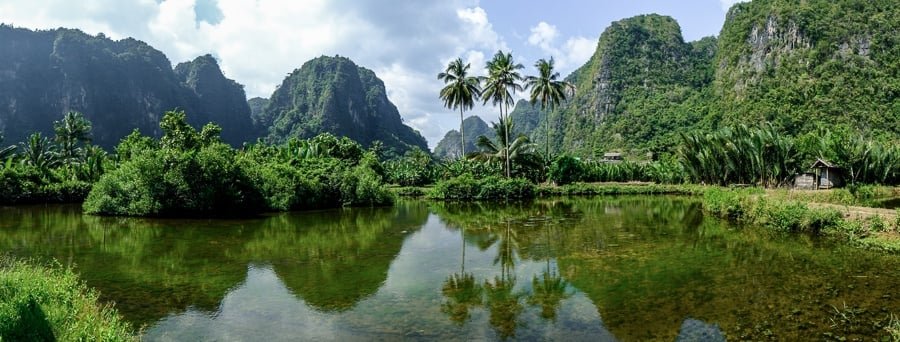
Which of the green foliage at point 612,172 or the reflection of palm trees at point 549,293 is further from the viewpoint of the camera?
the green foliage at point 612,172

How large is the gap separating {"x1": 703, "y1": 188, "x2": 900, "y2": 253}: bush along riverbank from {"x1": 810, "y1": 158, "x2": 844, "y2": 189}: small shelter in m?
17.2

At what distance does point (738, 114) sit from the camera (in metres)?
88.1

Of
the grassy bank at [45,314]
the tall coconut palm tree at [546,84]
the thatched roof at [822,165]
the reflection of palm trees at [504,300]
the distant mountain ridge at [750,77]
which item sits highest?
the distant mountain ridge at [750,77]

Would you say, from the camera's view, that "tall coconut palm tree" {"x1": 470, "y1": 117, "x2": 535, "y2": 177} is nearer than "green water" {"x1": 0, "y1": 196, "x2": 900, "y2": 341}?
No

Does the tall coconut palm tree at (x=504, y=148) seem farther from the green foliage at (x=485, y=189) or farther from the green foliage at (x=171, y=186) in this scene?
the green foliage at (x=171, y=186)

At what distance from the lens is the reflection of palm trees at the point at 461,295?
961cm

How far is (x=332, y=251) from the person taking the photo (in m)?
16.5

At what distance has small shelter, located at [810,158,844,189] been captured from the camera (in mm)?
36875

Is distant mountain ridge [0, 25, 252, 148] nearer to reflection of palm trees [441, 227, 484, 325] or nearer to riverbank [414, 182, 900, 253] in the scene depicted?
reflection of palm trees [441, 227, 484, 325]

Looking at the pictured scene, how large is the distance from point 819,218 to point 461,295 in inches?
567

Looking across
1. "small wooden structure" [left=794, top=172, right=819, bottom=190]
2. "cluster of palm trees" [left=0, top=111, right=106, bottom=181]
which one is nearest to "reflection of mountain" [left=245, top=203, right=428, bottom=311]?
"cluster of palm trees" [left=0, top=111, right=106, bottom=181]

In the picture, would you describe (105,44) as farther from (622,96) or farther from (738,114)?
(738,114)

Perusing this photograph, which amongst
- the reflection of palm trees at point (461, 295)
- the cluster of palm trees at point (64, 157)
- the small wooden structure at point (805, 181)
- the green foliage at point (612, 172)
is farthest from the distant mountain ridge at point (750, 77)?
the cluster of palm trees at point (64, 157)

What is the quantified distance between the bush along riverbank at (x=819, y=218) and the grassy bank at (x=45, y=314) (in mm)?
18307
